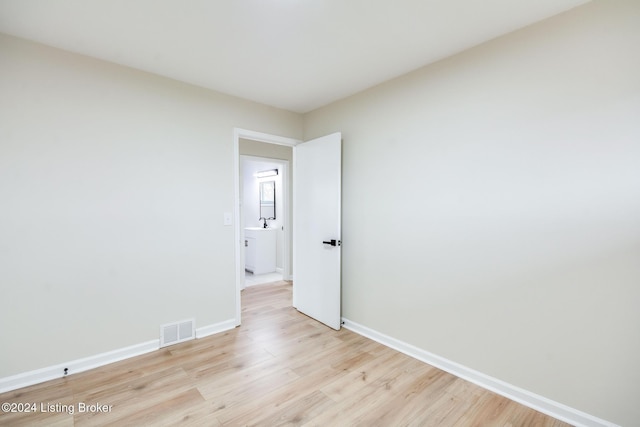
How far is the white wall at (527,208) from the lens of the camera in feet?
Answer: 5.29

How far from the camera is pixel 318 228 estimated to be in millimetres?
3346

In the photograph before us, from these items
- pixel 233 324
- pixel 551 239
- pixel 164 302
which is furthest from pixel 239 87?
pixel 551 239

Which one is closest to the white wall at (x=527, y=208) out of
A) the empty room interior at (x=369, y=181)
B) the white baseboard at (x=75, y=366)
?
the empty room interior at (x=369, y=181)

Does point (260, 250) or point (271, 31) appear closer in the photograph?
point (271, 31)

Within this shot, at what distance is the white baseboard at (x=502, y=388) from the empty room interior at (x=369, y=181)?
14mm

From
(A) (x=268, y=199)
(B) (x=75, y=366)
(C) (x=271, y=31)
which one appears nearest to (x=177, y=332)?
(B) (x=75, y=366)

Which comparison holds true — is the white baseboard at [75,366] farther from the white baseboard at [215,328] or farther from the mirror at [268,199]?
the mirror at [268,199]

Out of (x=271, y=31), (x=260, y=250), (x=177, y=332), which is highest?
(x=271, y=31)

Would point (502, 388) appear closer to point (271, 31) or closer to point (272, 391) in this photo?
point (272, 391)

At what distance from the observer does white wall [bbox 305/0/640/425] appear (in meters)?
1.61

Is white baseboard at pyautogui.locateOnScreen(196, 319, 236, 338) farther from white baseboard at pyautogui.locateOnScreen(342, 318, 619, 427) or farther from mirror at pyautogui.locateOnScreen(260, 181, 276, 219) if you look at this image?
mirror at pyautogui.locateOnScreen(260, 181, 276, 219)

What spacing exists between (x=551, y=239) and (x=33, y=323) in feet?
12.4

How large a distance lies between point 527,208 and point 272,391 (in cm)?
224

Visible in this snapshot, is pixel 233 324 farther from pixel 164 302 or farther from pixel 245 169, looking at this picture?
pixel 245 169
